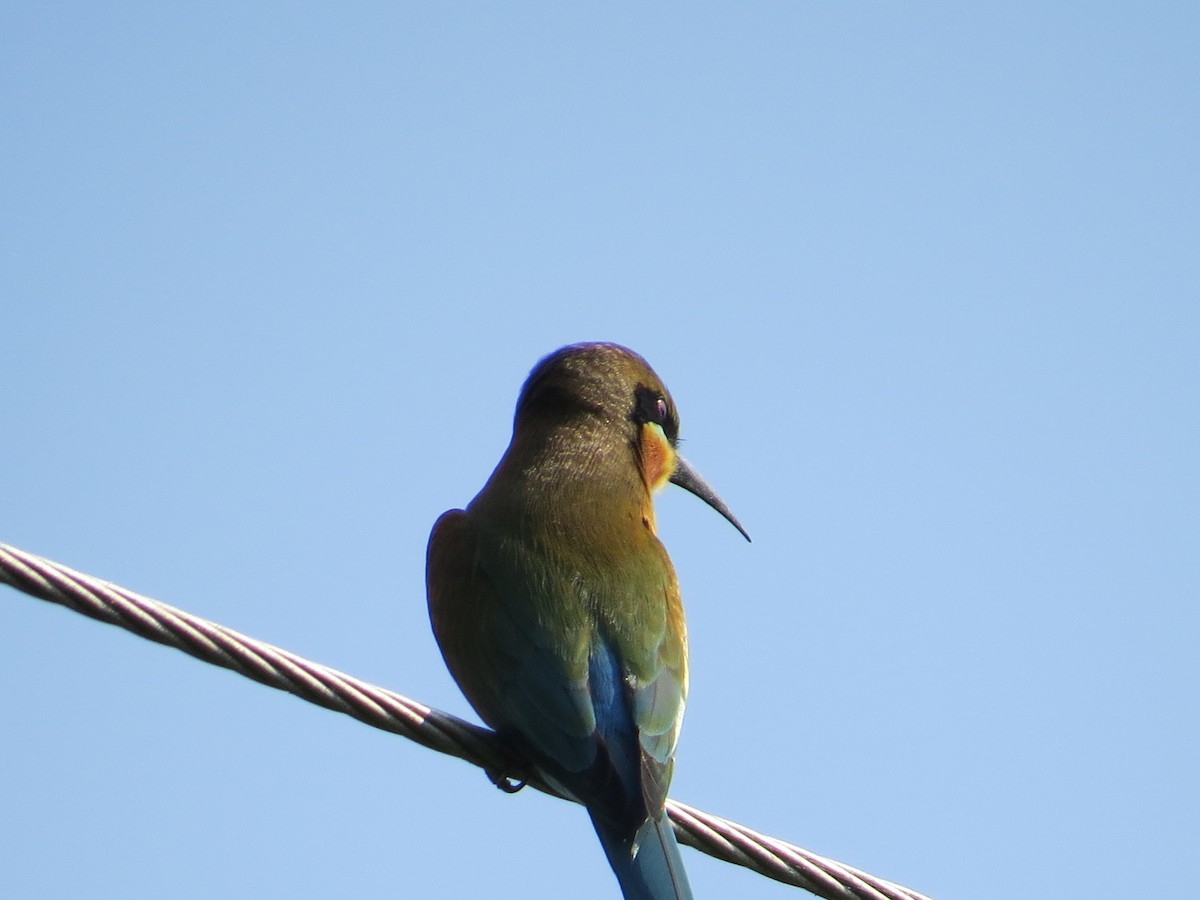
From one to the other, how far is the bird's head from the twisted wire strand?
6.62 feet

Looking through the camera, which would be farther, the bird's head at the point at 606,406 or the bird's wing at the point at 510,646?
the bird's head at the point at 606,406

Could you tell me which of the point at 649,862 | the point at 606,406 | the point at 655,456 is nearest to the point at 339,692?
the point at 649,862

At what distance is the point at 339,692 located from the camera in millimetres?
3590

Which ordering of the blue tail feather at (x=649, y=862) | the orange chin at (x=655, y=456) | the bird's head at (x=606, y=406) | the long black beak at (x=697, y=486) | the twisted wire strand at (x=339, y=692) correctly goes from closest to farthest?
1. the twisted wire strand at (x=339, y=692)
2. the blue tail feather at (x=649, y=862)
3. the bird's head at (x=606, y=406)
4. the orange chin at (x=655, y=456)
5. the long black beak at (x=697, y=486)

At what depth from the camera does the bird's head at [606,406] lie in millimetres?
6121

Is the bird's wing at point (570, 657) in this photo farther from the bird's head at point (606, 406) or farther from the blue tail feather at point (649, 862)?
the bird's head at point (606, 406)

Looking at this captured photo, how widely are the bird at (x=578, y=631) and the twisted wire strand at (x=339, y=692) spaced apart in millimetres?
197

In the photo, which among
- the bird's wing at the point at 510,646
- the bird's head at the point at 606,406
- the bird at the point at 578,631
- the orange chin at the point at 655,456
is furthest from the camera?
the orange chin at the point at 655,456

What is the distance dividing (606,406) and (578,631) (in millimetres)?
1777

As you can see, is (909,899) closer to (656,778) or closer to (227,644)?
(656,778)

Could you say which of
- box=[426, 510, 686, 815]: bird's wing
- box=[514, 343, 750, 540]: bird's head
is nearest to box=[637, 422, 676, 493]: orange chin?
box=[514, 343, 750, 540]: bird's head

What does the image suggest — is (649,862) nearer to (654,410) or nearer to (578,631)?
(578,631)

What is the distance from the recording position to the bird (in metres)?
4.33

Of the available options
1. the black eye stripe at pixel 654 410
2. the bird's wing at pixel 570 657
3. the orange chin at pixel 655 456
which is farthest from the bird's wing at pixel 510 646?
the black eye stripe at pixel 654 410
